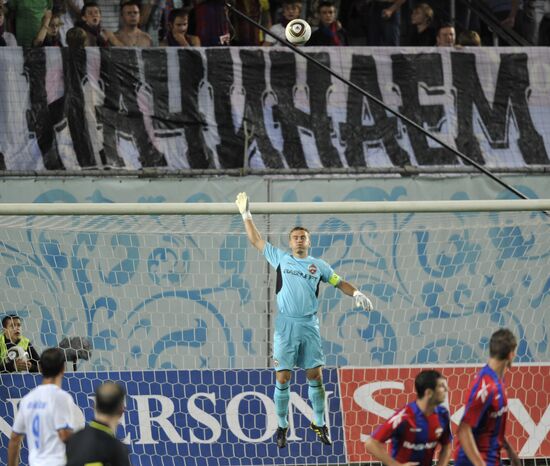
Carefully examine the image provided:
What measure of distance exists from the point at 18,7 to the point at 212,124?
2.48 m

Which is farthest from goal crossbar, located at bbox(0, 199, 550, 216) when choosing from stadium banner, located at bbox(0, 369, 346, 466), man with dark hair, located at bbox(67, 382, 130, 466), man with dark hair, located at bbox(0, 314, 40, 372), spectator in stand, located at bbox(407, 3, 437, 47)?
spectator in stand, located at bbox(407, 3, 437, 47)

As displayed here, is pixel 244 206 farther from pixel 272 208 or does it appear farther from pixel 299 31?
pixel 299 31

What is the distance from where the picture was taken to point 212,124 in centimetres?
1246

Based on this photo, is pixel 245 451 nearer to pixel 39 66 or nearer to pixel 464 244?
Answer: pixel 464 244

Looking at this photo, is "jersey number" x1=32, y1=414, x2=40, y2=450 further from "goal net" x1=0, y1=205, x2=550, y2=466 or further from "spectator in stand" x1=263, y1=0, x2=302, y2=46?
"spectator in stand" x1=263, y1=0, x2=302, y2=46

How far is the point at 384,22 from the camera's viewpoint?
13.5 metres

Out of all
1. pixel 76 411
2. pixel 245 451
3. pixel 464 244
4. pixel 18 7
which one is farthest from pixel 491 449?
pixel 18 7

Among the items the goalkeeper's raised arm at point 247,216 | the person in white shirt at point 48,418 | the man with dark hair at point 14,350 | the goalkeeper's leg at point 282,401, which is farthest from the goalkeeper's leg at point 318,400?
the person in white shirt at point 48,418

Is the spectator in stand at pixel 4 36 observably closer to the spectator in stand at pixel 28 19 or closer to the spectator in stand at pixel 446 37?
the spectator in stand at pixel 28 19

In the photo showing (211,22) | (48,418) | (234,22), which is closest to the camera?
(48,418)

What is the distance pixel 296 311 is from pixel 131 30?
437cm

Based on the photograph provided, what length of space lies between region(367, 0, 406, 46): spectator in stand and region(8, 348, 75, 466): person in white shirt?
23.0 feet

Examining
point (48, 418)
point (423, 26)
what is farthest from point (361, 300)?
point (423, 26)

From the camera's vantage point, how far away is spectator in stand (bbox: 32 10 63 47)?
1250 cm
